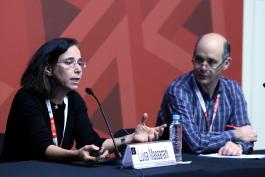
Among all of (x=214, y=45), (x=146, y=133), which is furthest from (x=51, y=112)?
(x=214, y=45)

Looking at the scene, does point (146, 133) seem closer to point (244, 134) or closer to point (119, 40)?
point (244, 134)

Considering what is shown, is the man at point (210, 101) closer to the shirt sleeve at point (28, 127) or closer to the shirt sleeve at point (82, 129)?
the shirt sleeve at point (82, 129)

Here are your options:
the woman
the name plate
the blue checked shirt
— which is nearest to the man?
the blue checked shirt

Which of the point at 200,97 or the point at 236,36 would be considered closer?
the point at 200,97

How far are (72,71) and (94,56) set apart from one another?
3.04 feet

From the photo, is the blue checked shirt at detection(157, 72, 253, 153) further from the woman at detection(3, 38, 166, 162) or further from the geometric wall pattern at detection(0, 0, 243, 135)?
the geometric wall pattern at detection(0, 0, 243, 135)


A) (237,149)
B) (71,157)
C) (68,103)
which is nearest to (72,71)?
(68,103)

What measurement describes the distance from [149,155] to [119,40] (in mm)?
1701

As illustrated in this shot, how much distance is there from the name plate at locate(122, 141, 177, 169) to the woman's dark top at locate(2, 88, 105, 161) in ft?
1.64

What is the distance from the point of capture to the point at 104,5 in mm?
3510

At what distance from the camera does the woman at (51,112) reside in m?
2.36

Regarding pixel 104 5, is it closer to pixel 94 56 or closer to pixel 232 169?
pixel 94 56

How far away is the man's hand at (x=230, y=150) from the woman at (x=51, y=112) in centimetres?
36

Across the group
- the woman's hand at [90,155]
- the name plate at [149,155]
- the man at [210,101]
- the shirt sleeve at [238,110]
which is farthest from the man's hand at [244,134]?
the woman's hand at [90,155]
